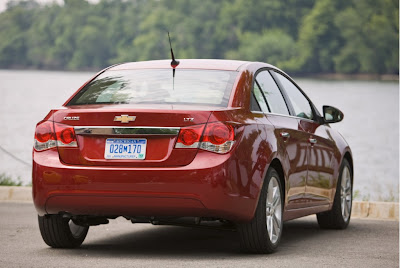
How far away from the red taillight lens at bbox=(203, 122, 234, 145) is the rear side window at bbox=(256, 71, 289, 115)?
3.95 feet

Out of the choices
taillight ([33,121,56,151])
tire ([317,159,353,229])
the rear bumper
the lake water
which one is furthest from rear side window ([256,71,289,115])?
the lake water

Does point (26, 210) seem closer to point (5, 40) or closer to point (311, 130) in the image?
point (311, 130)

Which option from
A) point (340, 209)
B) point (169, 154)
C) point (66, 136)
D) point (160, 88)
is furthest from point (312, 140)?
point (66, 136)

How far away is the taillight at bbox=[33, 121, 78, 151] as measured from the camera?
271 inches

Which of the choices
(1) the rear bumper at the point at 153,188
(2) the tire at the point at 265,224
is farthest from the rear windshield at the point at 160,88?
(2) the tire at the point at 265,224

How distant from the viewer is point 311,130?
28.6ft

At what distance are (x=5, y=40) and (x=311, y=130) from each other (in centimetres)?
6906

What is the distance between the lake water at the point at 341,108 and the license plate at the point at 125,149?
62.0 feet

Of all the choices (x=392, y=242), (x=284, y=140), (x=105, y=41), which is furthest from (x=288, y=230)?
(x=105, y=41)

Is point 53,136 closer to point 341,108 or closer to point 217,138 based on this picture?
point 217,138

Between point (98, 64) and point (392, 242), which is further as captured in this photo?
point (98, 64)

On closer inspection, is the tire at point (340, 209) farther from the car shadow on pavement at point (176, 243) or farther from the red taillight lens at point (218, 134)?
the red taillight lens at point (218, 134)

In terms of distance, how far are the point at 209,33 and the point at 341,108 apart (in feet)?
66.7

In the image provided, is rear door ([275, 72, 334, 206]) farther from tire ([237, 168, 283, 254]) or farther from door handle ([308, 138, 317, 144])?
tire ([237, 168, 283, 254])
